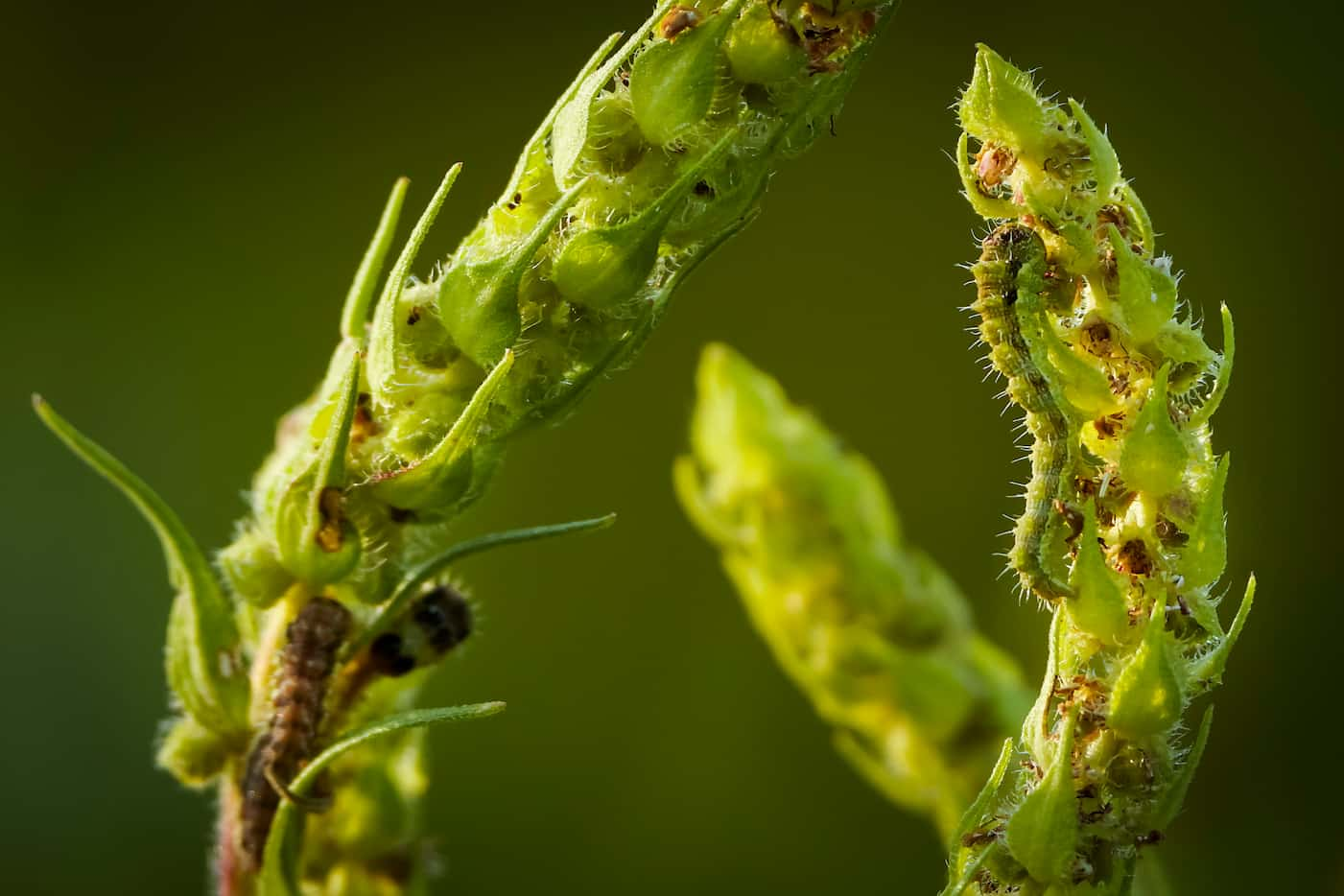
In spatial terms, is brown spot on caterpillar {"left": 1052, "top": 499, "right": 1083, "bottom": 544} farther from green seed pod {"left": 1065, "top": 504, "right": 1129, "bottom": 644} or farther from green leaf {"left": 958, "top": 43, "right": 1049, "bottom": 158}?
green leaf {"left": 958, "top": 43, "right": 1049, "bottom": 158}

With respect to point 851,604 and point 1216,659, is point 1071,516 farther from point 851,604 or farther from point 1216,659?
point 851,604

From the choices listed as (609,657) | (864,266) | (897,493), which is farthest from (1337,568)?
(609,657)

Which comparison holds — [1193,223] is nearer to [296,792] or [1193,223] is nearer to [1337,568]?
[1337,568]

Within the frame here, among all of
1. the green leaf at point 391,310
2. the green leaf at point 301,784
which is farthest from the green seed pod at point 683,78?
the green leaf at point 301,784

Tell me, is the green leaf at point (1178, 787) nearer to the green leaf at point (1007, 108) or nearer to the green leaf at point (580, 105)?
the green leaf at point (1007, 108)

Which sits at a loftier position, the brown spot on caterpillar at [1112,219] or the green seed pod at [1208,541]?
the brown spot on caterpillar at [1112,219]
